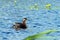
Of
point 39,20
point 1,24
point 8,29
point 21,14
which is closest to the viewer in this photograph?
point 8,29

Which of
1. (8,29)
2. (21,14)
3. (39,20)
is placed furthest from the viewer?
(21,14)

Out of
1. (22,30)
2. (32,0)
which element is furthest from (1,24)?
(32,0)

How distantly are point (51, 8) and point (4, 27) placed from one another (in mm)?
4472

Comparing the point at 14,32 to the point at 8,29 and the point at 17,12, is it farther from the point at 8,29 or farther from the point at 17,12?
the point at 17,12

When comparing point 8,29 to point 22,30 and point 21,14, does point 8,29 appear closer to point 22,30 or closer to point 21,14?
point 22,30

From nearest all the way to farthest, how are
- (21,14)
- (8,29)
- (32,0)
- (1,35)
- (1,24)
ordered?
1. (1,35)
2. (8,29)
3. (1,24)
4. (21,14)
5. (32,0)

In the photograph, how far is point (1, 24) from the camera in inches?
334

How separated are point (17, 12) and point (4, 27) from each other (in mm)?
3012

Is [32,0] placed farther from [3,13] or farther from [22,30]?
[22,30]

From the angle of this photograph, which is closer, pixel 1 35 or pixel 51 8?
pixel 1 35

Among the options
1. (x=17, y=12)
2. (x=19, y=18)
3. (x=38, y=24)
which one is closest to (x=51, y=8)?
(x=17, y=12)

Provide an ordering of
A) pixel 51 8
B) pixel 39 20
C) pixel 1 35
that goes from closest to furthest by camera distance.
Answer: pixel 1 35
pixel 39 20
pixel 51 8

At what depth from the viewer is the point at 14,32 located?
7488 millimetres

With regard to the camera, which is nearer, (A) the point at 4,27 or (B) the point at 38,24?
(A) the point at 4,27
